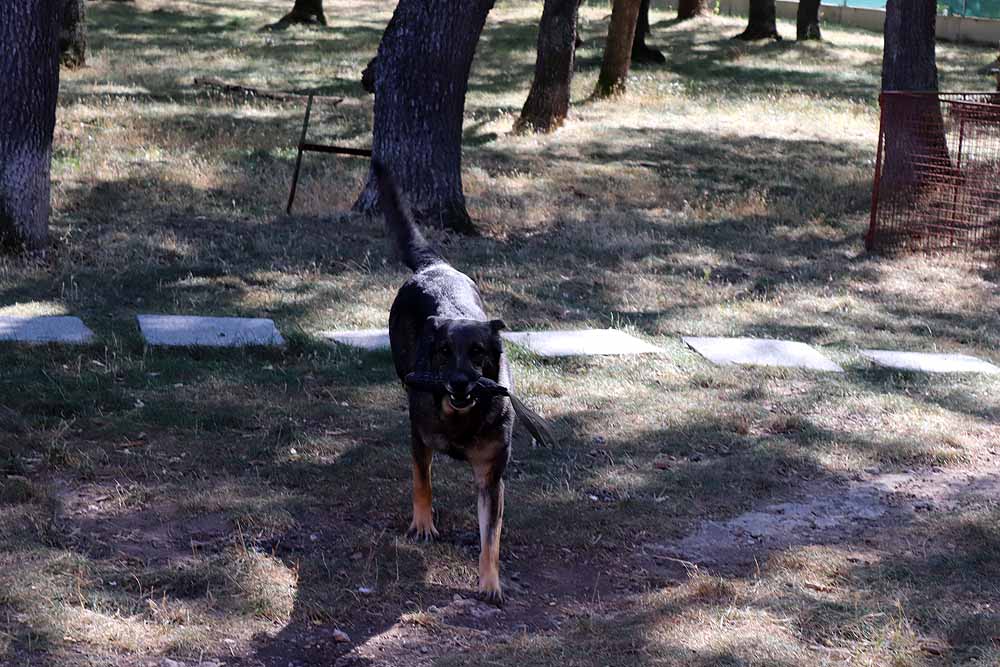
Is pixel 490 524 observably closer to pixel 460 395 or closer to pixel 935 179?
pixel 460 395

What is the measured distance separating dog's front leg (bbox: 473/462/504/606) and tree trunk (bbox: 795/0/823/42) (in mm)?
27467

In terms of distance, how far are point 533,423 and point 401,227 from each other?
1.40 meters

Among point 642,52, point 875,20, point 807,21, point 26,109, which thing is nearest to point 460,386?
point 26,109

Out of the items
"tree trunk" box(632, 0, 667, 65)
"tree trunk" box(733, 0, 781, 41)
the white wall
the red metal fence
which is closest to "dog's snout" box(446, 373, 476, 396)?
the red metal fence

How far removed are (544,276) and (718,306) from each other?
150 centimetres

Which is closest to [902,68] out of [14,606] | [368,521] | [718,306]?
[718,306]

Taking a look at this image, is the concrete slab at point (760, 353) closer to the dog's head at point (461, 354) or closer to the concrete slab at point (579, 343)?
the concrete slab at point (579, 343)

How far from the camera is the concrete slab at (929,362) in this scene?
27.6ft

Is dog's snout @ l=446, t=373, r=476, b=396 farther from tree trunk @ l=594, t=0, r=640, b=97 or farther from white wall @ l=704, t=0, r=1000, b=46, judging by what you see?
white wall @ l=704, t=0, r=1000, b=46

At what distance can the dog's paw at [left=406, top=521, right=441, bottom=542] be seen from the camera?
539cm

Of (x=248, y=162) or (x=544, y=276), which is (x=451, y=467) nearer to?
(x=544, y=276)

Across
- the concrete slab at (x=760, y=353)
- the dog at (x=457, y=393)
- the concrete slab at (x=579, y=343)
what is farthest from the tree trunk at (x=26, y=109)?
the concrete slab at (x=760, y=353)

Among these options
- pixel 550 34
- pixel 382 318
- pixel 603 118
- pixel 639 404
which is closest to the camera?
pixel 639 404

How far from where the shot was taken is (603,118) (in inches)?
761
